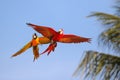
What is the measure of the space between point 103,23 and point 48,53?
388cm

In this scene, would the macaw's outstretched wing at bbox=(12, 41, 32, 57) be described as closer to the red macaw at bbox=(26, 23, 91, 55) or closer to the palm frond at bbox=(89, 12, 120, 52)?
the red macaw at bbox=(26, 23, 91, 55)

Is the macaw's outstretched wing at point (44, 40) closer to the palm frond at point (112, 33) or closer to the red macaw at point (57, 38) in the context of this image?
the red macaw at point (57, 38)

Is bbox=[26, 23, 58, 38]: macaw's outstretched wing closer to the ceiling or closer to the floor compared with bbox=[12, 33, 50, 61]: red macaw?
closer to the ceiling

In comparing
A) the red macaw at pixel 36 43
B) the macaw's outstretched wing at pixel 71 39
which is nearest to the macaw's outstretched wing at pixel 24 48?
the red macaw at pixel 36 43

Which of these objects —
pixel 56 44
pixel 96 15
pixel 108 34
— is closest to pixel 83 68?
pixel 108 34

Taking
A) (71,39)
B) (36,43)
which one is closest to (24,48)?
(36,43)

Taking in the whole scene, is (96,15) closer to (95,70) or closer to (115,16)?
(115,16)

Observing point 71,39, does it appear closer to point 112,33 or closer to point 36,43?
point 36,43

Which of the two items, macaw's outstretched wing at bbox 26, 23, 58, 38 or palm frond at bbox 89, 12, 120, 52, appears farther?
palm frond at bbox 89, 12, 120, 52

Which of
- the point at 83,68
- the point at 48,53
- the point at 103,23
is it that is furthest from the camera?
the point at 103,23

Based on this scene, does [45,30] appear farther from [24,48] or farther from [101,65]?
[101,65]

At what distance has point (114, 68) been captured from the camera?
5098mm

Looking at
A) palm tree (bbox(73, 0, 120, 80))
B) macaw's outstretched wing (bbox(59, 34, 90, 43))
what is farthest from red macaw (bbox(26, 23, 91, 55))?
palm tree (bbox(73, 0, 120, 80))

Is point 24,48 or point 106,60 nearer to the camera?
point 24,48
